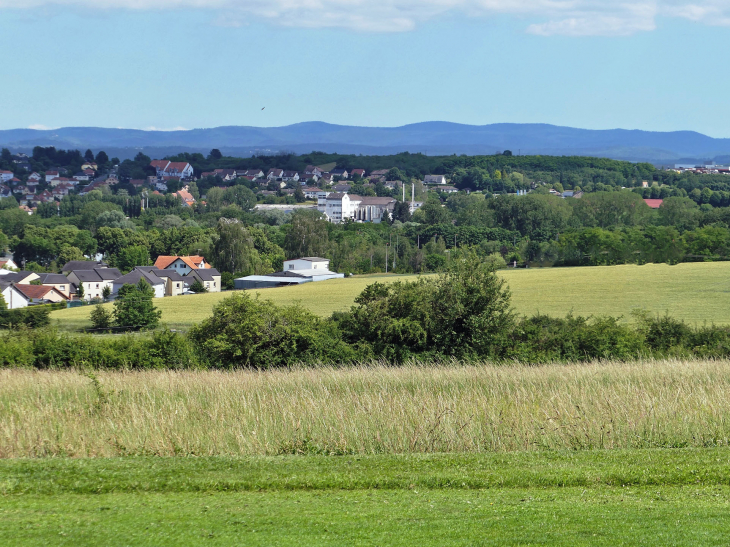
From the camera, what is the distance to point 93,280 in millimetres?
90125

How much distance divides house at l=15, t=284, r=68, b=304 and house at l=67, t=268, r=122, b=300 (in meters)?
5.08

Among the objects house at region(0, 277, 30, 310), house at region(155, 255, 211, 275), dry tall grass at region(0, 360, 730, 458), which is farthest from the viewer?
house at region(155, 255, 211, 275)

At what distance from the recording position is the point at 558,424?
1239cm

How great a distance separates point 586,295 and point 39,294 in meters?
55.6

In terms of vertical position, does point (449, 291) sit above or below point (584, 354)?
above

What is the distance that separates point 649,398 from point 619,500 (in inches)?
213

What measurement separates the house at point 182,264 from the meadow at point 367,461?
81.0 m

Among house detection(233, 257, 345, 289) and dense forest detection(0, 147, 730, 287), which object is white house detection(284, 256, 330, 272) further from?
dense forest detection(0, 147, 730, 287)

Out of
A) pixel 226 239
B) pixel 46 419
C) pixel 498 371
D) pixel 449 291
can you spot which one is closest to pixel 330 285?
pixel 226 239

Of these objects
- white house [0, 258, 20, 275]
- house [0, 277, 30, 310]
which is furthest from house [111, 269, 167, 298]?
white house [0, 258, 20, 275]

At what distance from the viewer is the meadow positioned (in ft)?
24.8

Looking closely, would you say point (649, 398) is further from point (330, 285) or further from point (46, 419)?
point (330, 285)

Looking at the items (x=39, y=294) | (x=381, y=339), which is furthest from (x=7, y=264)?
(x=381, y=339)

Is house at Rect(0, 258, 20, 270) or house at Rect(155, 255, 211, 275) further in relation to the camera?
house at Rect(0, 258, 20, 270)
